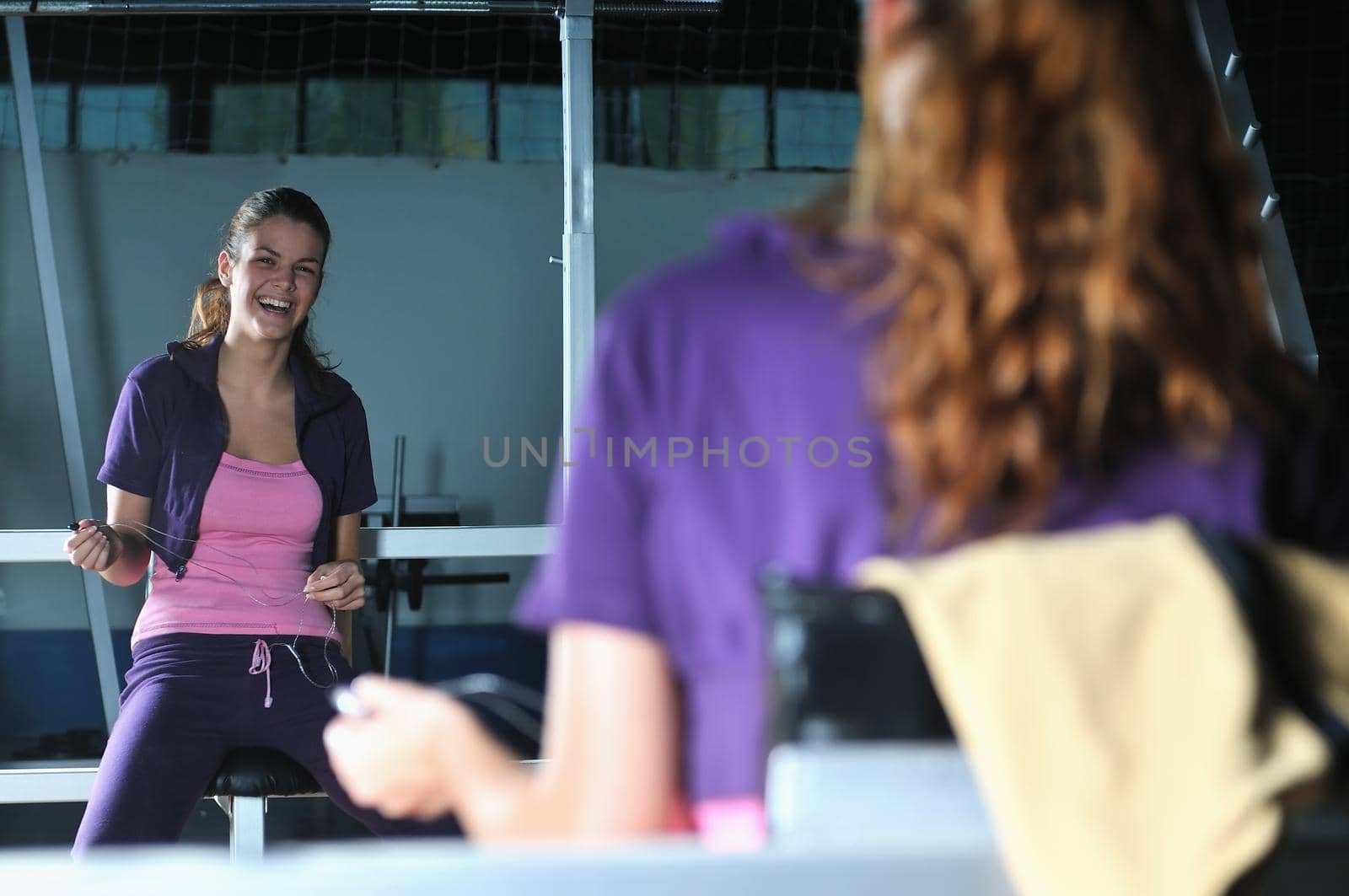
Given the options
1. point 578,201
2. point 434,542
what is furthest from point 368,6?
point 434,542

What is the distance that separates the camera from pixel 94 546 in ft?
6.47

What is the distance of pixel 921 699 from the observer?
0.60 meters

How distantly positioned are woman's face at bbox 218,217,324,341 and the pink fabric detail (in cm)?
170

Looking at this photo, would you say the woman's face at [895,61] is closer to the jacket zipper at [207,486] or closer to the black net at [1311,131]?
the jacket zipper at [207,486]

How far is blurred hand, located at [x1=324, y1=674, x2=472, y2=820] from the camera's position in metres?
0.69

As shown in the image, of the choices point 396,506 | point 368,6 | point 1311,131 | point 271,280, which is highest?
point 1311,131

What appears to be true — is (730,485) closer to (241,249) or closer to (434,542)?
(241,249)

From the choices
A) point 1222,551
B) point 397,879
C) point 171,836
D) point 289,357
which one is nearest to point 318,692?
point 171,836

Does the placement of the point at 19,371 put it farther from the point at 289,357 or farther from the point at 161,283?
the point at 289,357

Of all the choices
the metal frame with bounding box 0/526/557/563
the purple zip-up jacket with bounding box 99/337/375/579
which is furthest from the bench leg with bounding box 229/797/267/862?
the metal frame with bounding box 0/526/557/563

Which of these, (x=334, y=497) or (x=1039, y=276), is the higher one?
(x=1039, y=276)

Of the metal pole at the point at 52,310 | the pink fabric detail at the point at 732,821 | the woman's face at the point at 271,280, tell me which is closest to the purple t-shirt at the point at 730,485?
the pink fabric detail at the point at 732,821

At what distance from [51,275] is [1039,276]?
3.38 metres

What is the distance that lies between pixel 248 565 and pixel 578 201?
87cm
